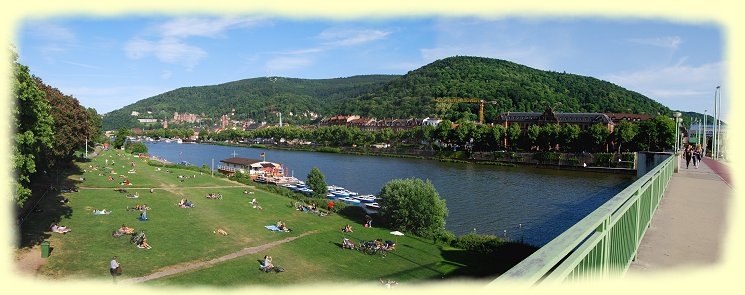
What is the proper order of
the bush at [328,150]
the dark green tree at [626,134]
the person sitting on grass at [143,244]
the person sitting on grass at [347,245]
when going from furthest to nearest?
the bush at [328,150] → the dark green tree at [626,134] → the person sitting on grass at [347,245] → the person sitting on grass at [143,244]

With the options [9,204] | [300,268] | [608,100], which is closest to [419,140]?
[608,100]

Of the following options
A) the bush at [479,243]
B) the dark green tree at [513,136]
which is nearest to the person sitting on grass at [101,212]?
the bush at [479,243]

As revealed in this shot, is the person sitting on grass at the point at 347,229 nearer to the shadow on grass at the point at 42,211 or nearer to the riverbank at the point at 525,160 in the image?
the shadow on grass at the point at 42,211

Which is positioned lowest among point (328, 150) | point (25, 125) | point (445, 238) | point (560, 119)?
point (445, 238)

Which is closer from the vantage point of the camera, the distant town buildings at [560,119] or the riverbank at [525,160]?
the riverbank at [525,160]

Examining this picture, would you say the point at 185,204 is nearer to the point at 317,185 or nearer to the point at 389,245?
the point at 317,185

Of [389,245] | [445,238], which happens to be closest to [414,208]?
[445,238]

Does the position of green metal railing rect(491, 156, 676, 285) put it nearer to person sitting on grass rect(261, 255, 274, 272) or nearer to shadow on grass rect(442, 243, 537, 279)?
person sitting on grass rect(261, 255, 274, 272)
